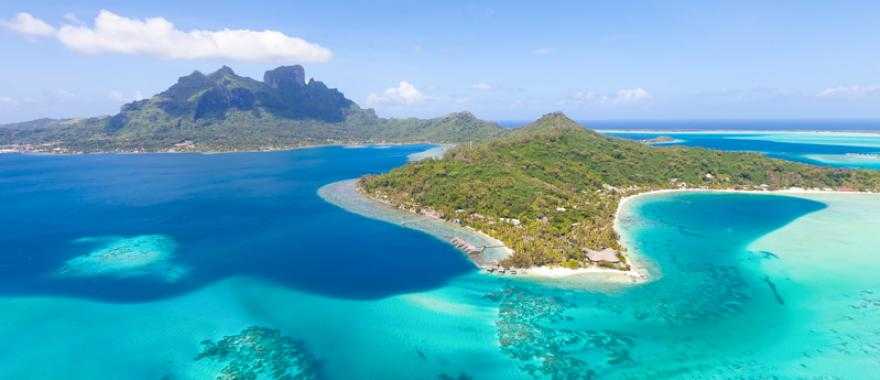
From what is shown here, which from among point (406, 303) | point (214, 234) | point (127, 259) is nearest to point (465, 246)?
point (406, 303)

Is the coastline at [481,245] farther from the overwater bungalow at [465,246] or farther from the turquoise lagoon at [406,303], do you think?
the turquoise lagoon at [406,303]

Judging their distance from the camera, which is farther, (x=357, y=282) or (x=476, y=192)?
(x=476, y=192)

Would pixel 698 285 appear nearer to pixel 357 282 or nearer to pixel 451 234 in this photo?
pixel 451 234

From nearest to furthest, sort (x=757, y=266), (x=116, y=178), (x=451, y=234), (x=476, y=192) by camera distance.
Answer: (x=757, y=266) → (x=451, y=234) → (x=476, y=192) → (x=116, y=178)

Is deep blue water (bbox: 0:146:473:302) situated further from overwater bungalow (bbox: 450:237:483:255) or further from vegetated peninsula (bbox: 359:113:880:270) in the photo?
vegetated peninsula (bbox: 359:113:880:270)

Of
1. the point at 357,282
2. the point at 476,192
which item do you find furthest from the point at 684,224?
the point at 357,282

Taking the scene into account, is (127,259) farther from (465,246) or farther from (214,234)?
(465,246)
